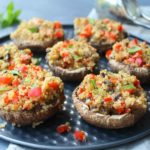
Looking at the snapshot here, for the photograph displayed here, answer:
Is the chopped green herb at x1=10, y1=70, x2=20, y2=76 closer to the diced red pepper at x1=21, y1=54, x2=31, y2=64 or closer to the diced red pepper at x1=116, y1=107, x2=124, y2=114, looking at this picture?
the diced red pepper at x1=21, y1=54, x2=31, y2=64

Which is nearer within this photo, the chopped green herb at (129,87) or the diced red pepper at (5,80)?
the chopped green herb at (129,87)

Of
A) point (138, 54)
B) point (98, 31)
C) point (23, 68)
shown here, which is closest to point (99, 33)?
point (98, 31)

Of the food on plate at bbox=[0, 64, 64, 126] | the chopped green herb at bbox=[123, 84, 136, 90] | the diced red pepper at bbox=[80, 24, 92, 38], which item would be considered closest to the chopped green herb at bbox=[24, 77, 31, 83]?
the food on plate at bbox=[0, 64, 64, 126]

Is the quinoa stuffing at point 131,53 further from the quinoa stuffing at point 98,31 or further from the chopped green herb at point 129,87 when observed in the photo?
the chopped green herb at point 129,87

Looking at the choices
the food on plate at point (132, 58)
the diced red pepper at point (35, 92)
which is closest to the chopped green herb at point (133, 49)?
the food on plate at point (132, 58)

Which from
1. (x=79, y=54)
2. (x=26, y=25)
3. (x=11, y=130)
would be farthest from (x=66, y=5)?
(x=11, y=130)

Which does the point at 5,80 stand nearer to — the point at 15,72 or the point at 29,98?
the point at 15,72
